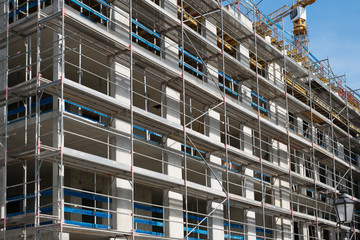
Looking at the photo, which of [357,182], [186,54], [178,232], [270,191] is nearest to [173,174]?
[178,232]

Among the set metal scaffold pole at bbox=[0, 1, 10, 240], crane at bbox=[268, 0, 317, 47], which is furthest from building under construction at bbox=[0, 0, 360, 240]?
crane at bbox=[268, 0, 317, 47]

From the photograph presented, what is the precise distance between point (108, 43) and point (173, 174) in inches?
224

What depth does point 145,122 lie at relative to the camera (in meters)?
21.3

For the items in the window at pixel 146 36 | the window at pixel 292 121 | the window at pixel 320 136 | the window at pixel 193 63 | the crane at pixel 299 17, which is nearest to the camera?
the window at pixel 146 36

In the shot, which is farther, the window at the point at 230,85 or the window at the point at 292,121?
the window at the point at 292,121

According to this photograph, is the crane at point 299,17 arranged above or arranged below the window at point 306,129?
above

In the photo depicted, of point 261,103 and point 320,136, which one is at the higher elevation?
point 261,103

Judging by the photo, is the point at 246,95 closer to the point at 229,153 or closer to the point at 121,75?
the point at 229,153

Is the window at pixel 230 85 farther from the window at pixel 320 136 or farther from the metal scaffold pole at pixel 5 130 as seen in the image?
the metal scaffold pole at pixel 5 130

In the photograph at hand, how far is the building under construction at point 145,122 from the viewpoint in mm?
18688

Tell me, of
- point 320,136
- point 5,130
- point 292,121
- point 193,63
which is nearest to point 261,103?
point 292,121

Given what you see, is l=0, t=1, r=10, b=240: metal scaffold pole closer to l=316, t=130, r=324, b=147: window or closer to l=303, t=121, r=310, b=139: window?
l=303, t=121, r=310, b=139: window

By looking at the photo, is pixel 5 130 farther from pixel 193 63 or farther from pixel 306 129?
pixel 306 129

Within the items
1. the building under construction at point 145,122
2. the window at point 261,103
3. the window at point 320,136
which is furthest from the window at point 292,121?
the window at point 261,103
